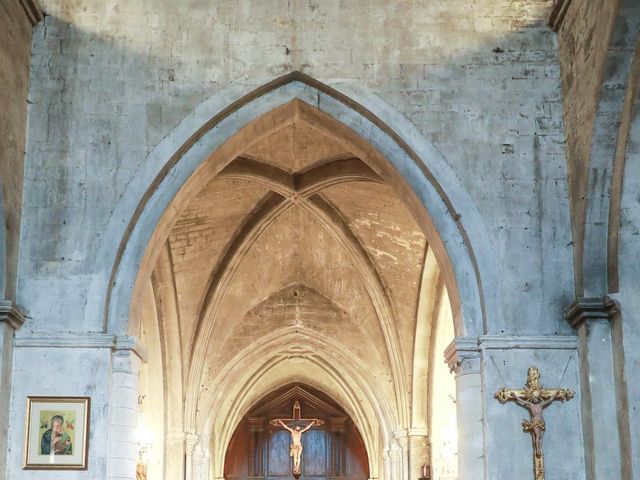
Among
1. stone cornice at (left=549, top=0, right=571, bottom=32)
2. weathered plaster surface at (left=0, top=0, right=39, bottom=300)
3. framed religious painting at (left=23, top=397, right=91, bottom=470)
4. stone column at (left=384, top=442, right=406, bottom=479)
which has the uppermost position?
stone cornice at (left=549, top=0, right=571, bottom=32)

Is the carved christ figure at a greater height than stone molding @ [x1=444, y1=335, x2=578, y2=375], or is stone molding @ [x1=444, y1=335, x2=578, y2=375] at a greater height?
the carved christ figure

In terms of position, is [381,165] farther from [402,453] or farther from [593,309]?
[402,453]

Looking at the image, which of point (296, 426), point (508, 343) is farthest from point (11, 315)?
point (296, 426)

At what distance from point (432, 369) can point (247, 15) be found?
24.0 ft

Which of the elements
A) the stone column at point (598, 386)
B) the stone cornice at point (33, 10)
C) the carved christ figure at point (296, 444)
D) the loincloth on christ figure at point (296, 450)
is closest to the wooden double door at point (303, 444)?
the carved christ figure at point (296, 444)

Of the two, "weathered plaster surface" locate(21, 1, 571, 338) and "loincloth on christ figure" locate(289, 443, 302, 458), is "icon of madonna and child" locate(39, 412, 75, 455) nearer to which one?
"weathered plaster surface" locate(21, 1, 571, 338)

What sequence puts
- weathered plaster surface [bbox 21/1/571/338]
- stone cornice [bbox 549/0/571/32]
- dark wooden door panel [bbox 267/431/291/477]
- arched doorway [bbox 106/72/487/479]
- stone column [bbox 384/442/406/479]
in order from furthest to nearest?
dark wooden door panel [bbox 267/431/291/477], stone column [bbox 384/442/406/479], arched doorway [bbox 106/72/487/479], stone cornice [bbox 549/0/571/32], weathered plaster surface [bbox 21/1/571/338]

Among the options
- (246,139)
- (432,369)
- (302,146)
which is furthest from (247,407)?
(246,139)

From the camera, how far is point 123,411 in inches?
376

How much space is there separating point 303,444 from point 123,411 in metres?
14.8

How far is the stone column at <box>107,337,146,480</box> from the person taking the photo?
942 cm

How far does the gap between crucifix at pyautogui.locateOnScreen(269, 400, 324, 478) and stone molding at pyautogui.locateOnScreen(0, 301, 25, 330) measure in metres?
14.1

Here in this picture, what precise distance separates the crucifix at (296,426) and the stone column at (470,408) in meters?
13.6

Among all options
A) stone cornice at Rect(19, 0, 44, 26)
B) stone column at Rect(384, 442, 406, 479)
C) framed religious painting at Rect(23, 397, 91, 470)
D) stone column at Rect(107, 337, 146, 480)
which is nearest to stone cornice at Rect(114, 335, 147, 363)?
stone column at Rect(107, 337, 146, 480)
